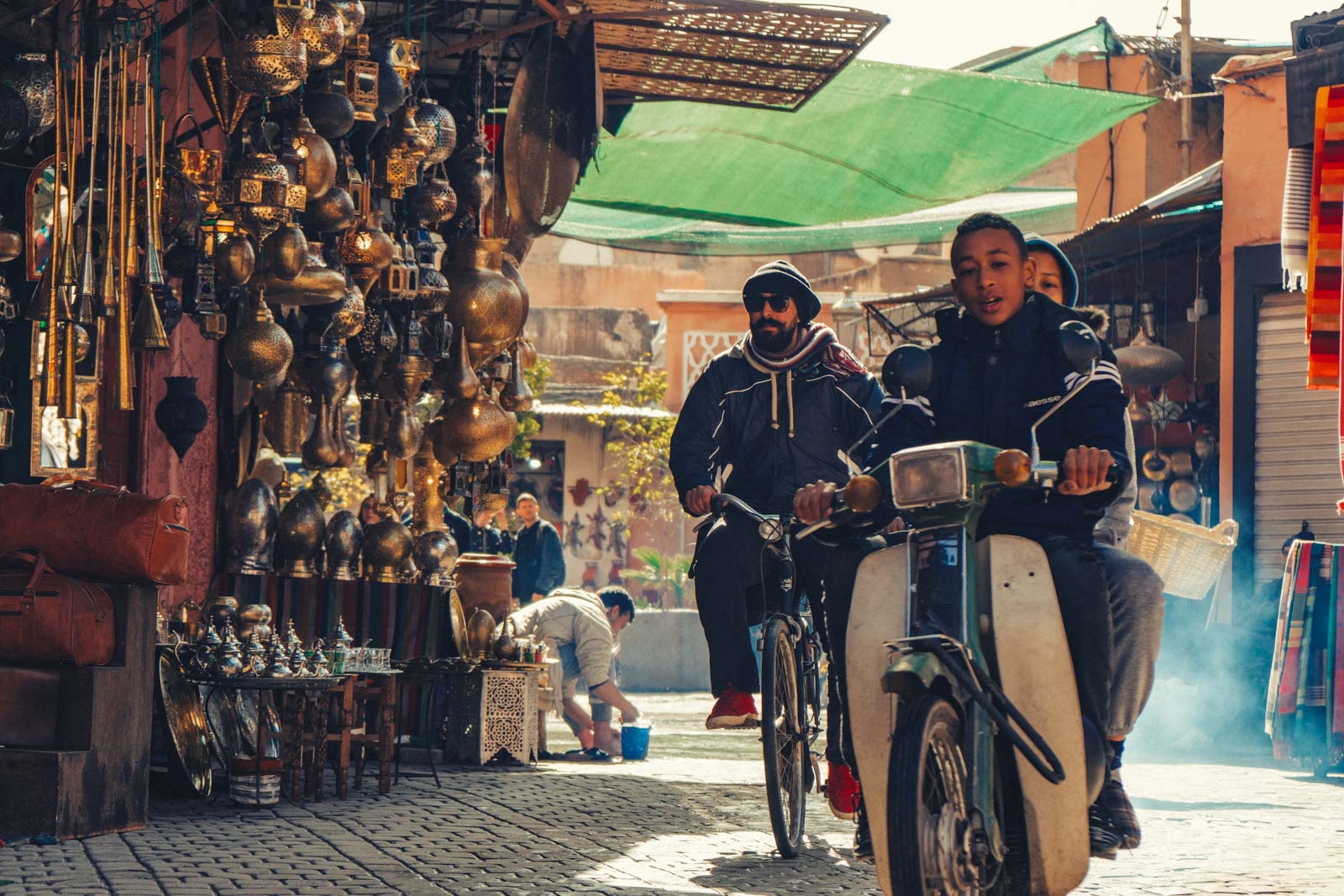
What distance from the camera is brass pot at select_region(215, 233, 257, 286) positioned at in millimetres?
7965

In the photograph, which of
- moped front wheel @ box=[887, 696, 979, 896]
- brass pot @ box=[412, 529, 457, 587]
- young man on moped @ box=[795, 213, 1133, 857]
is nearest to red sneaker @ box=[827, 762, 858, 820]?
young man on moped @ box=[795, 213, 1133, 857]

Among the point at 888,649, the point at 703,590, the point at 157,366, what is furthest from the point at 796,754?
the point at 157,366

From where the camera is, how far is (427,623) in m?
10.2

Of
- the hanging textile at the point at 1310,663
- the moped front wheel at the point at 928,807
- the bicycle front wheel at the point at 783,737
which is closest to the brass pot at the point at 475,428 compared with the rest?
the bicycle front wheel at the point at 783,737

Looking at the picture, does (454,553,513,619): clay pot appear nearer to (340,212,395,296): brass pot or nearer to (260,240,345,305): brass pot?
(340,212,395,296): brass pot

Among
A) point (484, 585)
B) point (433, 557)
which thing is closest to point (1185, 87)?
point (484, 585)

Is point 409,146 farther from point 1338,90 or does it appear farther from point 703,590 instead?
point 1338,90

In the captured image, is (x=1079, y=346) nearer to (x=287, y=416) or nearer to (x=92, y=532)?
Result: (x=92, y=532)

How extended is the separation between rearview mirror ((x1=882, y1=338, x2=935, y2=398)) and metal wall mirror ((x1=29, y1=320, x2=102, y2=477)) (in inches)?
178

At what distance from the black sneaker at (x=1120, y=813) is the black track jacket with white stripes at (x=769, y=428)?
7.98 feet

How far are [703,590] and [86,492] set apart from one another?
2.25 metres

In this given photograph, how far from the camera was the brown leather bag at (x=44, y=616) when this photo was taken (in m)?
6.60

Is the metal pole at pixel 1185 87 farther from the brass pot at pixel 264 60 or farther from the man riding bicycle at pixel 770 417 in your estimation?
the brass pot at pixel 264 60

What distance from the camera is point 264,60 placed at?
7.10 metres
